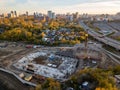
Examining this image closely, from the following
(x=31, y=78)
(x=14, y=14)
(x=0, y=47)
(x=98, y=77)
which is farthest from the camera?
(x=14, y=14)

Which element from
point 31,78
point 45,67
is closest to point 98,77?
point 31,78

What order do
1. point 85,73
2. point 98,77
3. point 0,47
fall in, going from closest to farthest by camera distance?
1. point 98,77
2. point 85,73
3. point 0,47

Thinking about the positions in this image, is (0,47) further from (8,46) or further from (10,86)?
(10,86)

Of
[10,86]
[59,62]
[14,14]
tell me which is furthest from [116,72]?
[14,14]

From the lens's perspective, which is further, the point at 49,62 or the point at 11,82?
the point at 49,62

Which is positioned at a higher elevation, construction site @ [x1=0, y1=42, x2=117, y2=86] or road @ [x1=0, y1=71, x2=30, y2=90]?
construction site @ [x1=0, y1=42, x2=117, y2=86]

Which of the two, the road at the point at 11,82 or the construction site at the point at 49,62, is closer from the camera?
the road at the point at 11,82

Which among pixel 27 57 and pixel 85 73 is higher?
pixel 85 73

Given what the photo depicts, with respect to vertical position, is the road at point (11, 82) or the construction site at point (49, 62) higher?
the construction site at point (49, 62)

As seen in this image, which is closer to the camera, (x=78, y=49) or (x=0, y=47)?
(x=78, y=49)

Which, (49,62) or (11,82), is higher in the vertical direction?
(49,62)

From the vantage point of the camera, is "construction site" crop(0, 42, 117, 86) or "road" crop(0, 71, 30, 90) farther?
"construction site" crop(0, 42, 117, 86)
